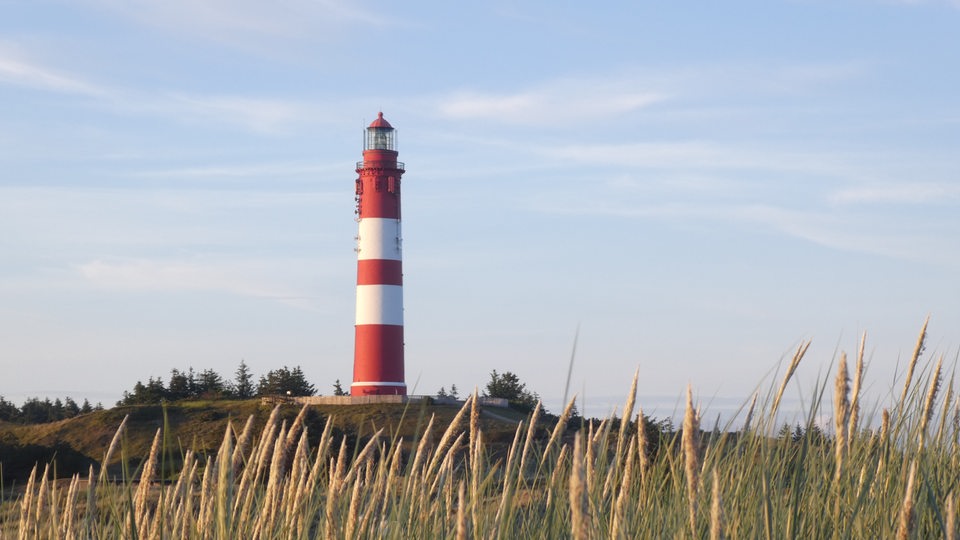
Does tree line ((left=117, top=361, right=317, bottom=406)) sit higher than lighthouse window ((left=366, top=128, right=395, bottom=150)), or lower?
lower

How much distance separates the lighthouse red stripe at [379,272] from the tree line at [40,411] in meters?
14.5

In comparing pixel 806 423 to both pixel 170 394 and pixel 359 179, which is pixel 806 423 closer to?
pixel 359 179

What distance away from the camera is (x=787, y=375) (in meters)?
3.52

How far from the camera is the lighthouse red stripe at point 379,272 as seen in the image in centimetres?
3888

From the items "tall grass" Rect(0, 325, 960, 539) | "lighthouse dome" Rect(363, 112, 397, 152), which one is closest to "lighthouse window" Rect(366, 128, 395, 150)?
"lighthouse dome" Rect(363, 112, 397, 152)

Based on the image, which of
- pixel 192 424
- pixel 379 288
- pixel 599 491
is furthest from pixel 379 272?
pixel 599 491

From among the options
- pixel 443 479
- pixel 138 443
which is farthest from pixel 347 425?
pixel 443 479

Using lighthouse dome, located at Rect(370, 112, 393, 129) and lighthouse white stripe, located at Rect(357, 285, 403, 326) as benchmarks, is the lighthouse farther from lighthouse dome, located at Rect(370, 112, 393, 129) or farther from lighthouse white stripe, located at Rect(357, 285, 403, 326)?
lighthouse dome, located at Rect(370, 112, 393, 129)

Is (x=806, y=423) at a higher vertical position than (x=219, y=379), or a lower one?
lower

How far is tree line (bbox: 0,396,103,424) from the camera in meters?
46.2

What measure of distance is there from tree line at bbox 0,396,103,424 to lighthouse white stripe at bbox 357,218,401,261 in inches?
587

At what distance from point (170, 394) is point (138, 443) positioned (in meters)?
12.7

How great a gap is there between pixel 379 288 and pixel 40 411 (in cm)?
1839

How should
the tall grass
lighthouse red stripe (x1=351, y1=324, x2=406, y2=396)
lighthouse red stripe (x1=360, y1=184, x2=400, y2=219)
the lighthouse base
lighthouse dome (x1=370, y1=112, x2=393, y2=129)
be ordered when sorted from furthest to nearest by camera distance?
lighthouse dome (x1=370, y1=112, x2=393, y2=129), lighthouse red stripe (x1=360, y1=184, x2=400, y2=219), the lighthouse base, lighthouse red stripe (x1=351, y1=324, x2=406, y2=396), the tall grass
